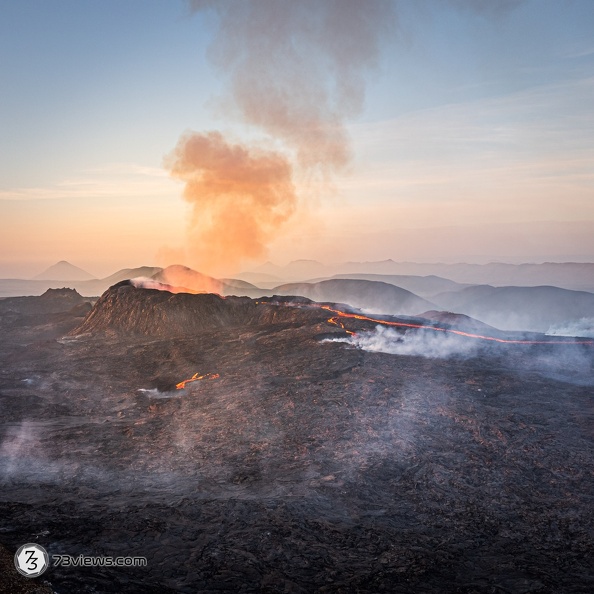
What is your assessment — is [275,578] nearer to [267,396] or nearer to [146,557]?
[146,557]

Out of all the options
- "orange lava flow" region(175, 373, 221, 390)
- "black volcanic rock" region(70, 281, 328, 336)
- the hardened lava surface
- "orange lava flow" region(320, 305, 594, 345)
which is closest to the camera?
the hardened lava surface

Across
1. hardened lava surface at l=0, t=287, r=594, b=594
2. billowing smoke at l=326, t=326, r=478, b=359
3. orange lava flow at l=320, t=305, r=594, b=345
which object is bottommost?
hardened lava surface at l=0, t=287, r=594, b=594

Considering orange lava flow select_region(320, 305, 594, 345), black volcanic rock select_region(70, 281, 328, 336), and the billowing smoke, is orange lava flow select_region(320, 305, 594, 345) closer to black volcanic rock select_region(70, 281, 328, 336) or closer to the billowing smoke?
the billowing smoke

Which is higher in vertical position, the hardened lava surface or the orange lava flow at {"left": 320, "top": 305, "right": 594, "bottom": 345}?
the orange lava flow at {"left": 320, "top": 305, "right": 594, "bottom": 345}

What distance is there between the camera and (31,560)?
18.1 m

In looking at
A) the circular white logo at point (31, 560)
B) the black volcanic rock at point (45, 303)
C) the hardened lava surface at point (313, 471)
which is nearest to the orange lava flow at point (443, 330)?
the hardened lava surface at point (313, 471)

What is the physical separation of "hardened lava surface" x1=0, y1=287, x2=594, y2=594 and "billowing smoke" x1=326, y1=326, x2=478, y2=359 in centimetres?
330

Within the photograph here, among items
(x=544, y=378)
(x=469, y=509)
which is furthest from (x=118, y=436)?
(x=544, y=378)

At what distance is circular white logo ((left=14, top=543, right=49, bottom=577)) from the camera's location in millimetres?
17084

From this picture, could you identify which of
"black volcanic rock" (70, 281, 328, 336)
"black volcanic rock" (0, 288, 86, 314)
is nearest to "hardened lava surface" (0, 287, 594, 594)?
"black volcanic rock" (70, 281, 328, 336)

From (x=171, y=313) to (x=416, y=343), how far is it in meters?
41.5

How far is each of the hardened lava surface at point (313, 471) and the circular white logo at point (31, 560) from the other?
1.46ft

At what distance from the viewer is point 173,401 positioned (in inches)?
1758

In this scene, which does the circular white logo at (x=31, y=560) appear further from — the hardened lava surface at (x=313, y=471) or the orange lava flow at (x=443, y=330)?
the orange lava flow at (x=443, y=330)
